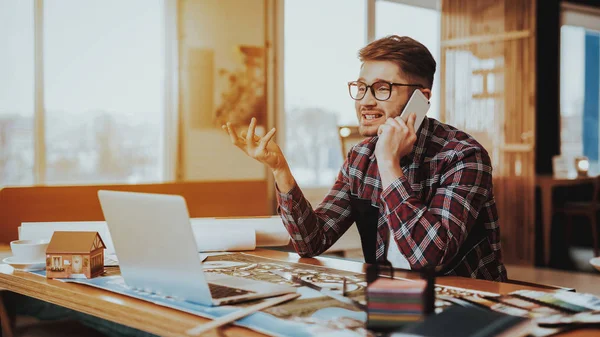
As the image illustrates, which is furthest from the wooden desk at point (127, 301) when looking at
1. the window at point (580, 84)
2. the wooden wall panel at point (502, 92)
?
the window at point (580, 84)

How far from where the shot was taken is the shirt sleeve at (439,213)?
158cm

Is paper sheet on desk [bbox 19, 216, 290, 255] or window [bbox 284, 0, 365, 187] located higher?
window [bbox 284, 0, 365, 187]

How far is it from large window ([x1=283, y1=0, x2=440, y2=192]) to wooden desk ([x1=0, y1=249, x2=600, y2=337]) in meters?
4.56

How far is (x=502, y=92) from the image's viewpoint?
6.09m

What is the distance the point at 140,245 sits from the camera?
1.27 meters

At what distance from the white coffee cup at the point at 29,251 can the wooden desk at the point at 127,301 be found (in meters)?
0.04

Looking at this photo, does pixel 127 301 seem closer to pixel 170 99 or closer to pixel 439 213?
pixel 439 213

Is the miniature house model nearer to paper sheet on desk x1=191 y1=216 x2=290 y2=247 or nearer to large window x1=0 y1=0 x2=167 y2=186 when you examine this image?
paper sheet on desk x1=191 y1=216 x2=290 y2=247

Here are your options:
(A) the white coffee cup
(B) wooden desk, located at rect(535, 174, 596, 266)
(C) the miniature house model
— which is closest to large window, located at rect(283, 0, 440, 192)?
(B) wooden desk, located at rect(535, 174, 596, 266)

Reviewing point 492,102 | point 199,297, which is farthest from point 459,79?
point 199,297

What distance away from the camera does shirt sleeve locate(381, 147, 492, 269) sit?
1.58 m

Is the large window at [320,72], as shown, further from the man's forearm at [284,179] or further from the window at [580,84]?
the man's forearm at [284,179]

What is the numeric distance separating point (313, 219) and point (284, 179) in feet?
0.48

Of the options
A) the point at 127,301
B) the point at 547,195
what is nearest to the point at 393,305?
the point at 127,301
